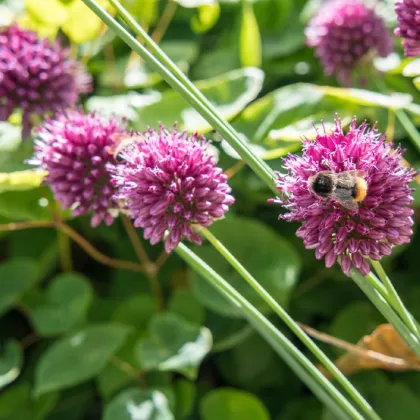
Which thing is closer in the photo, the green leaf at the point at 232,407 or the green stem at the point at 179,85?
the green stem at the point at 179,85

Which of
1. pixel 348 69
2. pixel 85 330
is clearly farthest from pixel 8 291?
pixel 348 69

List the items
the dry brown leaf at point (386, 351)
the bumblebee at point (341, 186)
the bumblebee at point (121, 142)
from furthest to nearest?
1. the dry brown leaf at point (386, 351)
2. the bumblebee at point (121, 142)
3. the bumblebee at point (341, 186)

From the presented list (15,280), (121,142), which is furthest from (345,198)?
Result: (15,280)

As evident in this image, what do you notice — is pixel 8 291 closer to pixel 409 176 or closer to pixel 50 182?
pixel 50 182

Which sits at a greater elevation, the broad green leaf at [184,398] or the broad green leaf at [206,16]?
the broad green leaf at [206,16]

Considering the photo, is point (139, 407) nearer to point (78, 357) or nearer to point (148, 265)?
point (78, 357)

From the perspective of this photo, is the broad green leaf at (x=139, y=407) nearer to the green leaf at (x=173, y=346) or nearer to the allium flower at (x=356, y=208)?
the green leaf at (x=173, y=346)

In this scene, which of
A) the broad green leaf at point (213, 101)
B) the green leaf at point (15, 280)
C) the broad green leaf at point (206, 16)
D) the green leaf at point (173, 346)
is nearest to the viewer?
the green leaf at point (173, 346)

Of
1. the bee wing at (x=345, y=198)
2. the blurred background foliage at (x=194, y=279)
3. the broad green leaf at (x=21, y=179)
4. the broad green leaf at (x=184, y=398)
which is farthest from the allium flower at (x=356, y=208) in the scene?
the broad green leaf at (x=184, y=398)
